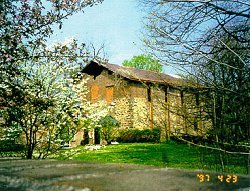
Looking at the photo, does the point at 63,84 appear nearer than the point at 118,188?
No

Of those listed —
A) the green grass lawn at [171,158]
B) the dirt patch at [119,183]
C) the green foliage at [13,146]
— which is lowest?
the green grass lawn at [171,158]

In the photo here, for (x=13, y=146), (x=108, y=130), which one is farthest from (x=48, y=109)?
(x=108, y=130)

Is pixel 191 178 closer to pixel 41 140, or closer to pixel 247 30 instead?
pixel 247 30

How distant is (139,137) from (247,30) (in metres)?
21.6

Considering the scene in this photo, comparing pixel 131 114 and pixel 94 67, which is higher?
pixel 94 67

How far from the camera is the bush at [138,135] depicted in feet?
88.6

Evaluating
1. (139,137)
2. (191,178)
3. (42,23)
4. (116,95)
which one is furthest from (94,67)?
(191,178)

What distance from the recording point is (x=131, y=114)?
29.8 meters

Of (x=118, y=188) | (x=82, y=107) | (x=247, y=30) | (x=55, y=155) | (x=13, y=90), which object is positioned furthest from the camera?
(x=82, y=107)

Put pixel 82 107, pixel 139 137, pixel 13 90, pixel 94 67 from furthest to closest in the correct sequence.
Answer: pixel 94 67 → pixel 139 137 → pixel 82 107 → pixel 13 90
